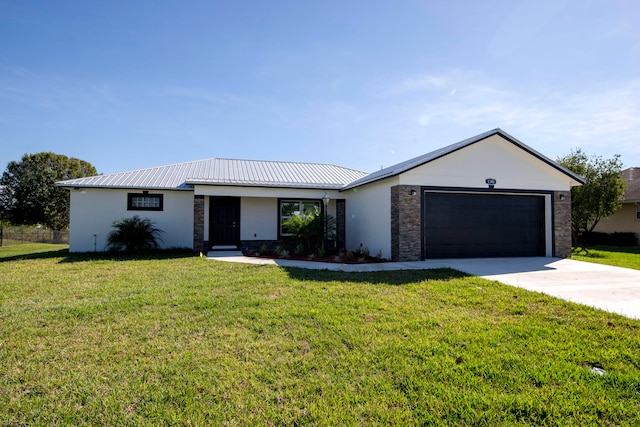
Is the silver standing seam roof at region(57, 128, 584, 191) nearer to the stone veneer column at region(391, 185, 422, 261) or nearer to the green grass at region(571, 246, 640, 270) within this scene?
the stone veneer column at region(391, 185, 422, 261)

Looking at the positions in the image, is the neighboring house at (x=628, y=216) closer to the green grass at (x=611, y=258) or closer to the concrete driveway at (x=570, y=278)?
the green grass at (x=611, y=258)

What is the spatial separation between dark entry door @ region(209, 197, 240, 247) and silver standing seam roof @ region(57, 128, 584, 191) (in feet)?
3.82

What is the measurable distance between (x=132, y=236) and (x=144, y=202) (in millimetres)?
1807

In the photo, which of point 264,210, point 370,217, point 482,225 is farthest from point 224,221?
point 482,225

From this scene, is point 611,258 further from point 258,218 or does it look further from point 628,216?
point 258,218

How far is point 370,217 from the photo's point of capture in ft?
39.4

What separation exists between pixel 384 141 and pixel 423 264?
6.48 m

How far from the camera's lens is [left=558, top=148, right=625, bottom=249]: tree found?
14305mm

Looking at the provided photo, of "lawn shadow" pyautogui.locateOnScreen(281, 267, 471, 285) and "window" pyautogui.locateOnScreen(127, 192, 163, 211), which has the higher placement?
"window" pyautogui.locateOnScreen(127, 192, 163, 211)

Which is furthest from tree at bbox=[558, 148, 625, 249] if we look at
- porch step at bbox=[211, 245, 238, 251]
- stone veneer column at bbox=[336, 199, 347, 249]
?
porch step at bbox=[211, 245, 238, 251]

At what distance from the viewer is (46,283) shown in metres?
6.80

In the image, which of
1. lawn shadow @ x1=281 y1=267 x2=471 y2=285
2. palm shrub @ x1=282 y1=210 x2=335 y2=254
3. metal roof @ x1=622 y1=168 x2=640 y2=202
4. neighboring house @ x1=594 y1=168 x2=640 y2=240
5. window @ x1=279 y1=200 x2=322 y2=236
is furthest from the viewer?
neighboring house @ x1=594 y1=168 x2=640 y2=240

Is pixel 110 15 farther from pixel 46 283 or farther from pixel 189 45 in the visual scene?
pixel 46 283

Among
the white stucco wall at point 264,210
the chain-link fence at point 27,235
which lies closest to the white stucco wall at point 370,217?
the white stucco wall at point 264,210
